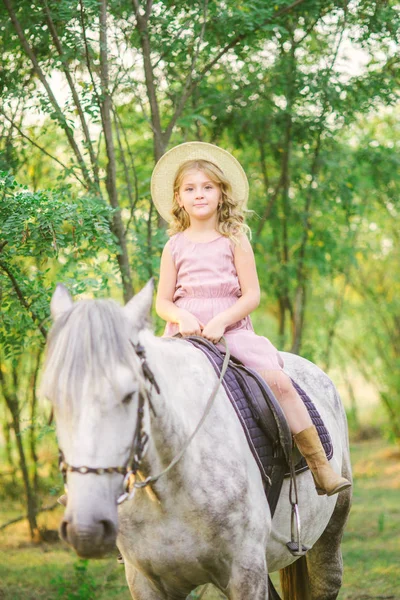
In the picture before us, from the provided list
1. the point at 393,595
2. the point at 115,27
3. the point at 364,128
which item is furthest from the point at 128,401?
the point at 364,128

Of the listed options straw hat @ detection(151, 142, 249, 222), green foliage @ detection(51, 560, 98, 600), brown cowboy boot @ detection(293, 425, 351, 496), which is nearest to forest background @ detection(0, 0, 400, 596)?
straw hat @ detection(151, 142, 249, 222)

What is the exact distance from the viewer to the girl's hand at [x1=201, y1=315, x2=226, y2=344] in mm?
3404

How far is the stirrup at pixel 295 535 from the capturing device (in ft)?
11.6

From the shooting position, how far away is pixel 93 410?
2277 mm

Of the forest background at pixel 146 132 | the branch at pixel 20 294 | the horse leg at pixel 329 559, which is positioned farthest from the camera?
the forest background at pixel 146 132

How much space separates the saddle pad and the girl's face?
2.21 feet

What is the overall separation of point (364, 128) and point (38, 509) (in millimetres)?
8758

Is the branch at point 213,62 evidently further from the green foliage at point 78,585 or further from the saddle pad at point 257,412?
the green foliage at point 78,585

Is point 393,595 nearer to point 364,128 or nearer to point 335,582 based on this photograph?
A: point 335,582

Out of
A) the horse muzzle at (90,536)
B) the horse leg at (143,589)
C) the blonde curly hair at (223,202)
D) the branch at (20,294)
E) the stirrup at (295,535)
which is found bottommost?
the horse leg at (143,589)

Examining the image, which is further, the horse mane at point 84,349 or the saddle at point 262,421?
the saddle at point 262,421

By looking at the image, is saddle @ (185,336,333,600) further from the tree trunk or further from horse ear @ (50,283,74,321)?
the tree trunk

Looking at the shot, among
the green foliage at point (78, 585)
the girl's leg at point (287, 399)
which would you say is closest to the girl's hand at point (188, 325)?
the girl's leg at point (287, 399)

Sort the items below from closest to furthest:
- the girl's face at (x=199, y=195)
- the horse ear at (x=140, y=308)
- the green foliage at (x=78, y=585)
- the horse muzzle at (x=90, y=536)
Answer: the horse muzzle at (x=90, y=536), the horse ear at (x=140, y=308), the girl's face at (x=199, y=195), the green foliage at (x=78, y=585)
